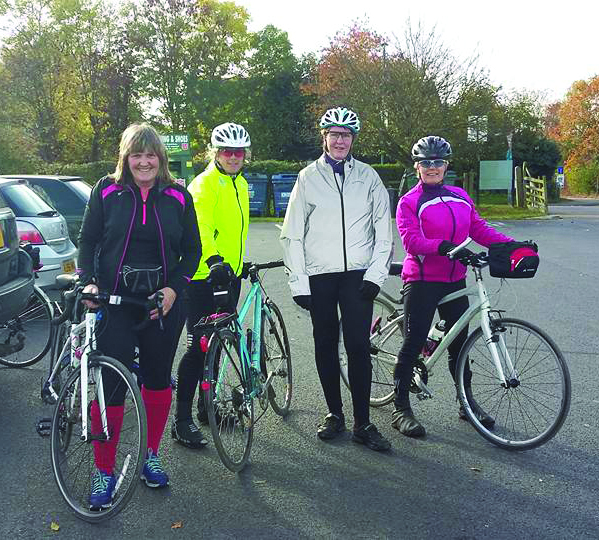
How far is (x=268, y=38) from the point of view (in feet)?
164

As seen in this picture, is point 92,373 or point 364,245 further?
point 364,245

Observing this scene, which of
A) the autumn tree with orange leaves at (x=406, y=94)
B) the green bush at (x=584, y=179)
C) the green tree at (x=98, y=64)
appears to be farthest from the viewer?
the green bush at (x=584, y=179)

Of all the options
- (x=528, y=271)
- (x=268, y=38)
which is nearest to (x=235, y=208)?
(x=528, y=271)

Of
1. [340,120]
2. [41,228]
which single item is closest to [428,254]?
[340,120]

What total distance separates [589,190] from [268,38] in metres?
26.6

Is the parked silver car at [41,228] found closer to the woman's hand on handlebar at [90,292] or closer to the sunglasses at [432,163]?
the woman's hand on handlebar at [90,292]

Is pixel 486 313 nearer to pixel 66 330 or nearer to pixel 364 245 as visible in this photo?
pixel 364 245

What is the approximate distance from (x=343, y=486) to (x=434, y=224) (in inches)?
68.5

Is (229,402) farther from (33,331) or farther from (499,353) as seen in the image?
(33,331)

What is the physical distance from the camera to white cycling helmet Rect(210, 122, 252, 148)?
4383 mm

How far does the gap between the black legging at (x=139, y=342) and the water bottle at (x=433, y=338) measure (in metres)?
1.75

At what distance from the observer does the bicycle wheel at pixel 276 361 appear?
4.83m

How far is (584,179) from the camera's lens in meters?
55.2

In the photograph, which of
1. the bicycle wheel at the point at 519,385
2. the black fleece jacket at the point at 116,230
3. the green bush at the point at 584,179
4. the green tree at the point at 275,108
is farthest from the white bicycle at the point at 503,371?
the green bush at the point at 584,179
